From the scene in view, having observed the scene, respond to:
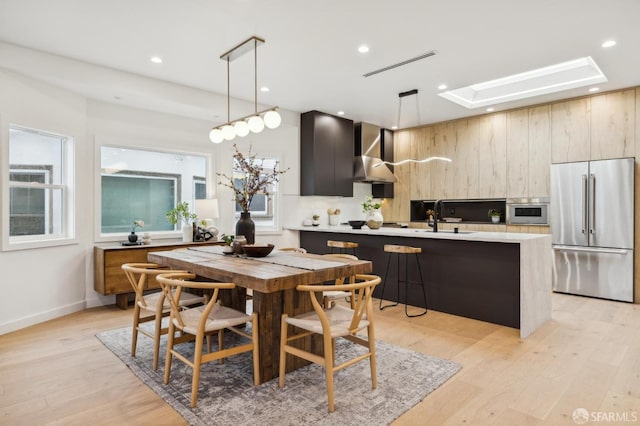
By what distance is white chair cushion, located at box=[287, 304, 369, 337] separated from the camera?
230cm

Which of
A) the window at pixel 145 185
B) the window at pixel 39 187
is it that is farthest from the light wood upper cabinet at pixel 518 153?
the window at pixel 39 187

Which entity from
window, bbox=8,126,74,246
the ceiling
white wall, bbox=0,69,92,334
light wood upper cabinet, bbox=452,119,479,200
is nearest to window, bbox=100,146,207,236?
white wall, bbox=0,69,92,334

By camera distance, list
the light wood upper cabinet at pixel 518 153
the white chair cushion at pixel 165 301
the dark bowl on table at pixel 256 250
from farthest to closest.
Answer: the light wood upper cabinet at pixel 518 153, the dark bowl on table at pixel 256 250, the white chair cushion at pixel 165 301

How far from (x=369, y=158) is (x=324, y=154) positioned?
3.35ft

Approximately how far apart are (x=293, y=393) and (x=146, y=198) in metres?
3.72

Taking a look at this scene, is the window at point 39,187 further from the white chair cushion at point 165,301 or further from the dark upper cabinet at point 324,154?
the dark upper cabinet at point 324,154

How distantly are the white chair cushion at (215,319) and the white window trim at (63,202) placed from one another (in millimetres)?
2337

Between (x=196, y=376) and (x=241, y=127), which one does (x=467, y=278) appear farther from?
(x=196, y=376)

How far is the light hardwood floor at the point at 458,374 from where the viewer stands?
2.16 meters

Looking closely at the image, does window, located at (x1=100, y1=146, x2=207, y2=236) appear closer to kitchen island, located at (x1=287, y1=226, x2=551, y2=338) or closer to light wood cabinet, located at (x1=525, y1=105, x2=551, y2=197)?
kitchen island, located at (x1=287, y1=226, x2=551, y2=338)

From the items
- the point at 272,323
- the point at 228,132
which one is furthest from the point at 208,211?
the point at 272,323

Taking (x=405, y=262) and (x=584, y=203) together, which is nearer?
(x=405, y=262)

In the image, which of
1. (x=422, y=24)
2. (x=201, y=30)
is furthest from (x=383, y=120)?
(x=201, y=30)

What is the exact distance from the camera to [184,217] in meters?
5.08
